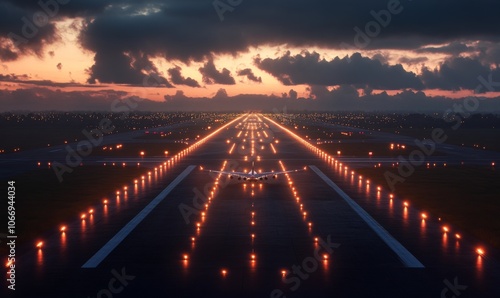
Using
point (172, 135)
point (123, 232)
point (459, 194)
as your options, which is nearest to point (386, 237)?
point (123, 232)

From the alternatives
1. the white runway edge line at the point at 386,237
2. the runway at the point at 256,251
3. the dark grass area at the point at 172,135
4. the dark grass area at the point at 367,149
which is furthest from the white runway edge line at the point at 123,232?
the dark grass area at the point at 172,135

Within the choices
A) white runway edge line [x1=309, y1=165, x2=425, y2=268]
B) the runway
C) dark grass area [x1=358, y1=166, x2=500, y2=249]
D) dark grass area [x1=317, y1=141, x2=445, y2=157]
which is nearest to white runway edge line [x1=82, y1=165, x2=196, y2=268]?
the runway

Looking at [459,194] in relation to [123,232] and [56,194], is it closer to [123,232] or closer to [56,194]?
[123,232]

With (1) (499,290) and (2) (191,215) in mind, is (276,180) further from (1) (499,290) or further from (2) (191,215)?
(1) (499,290)

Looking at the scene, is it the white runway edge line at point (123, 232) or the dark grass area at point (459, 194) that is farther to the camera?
the dark grass area at point (459, 194)

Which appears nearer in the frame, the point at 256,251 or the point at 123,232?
the point at 256,251

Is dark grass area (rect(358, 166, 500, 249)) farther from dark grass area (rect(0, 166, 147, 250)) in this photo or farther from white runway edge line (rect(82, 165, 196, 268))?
dark grass area (rect(0, 166, 147, 250))

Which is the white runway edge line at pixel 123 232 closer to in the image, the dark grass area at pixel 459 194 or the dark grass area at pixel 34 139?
the dark grass area at pixel 459 194
